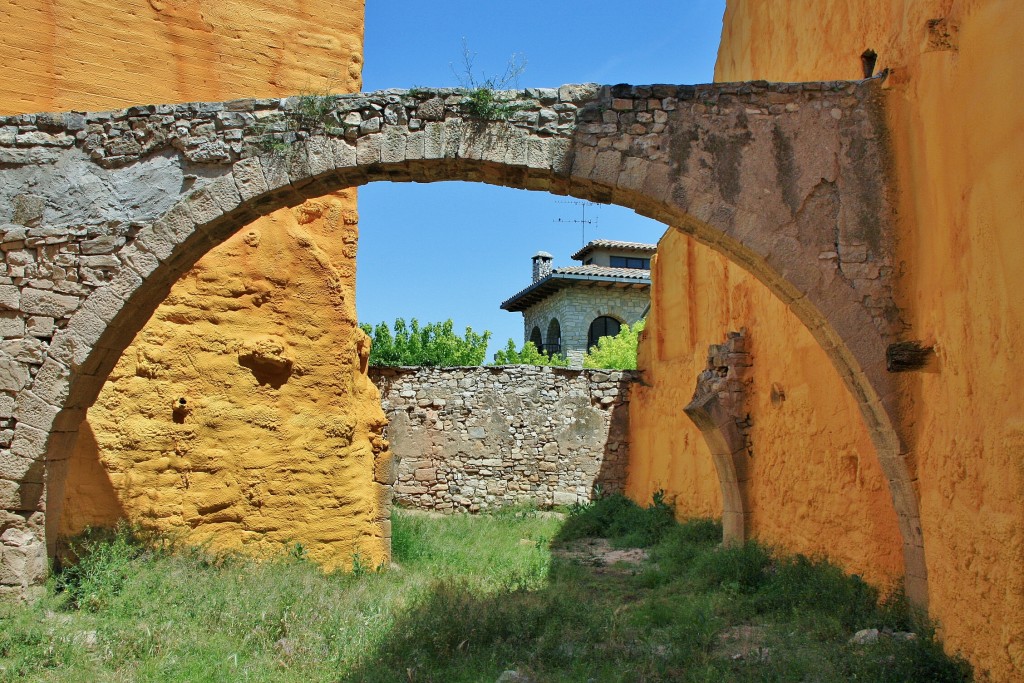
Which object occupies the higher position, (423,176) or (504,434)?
(423,176)

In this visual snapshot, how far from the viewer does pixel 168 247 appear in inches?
207

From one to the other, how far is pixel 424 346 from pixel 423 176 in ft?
63.9

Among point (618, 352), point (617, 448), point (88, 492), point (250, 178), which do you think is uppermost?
point (618, 352)

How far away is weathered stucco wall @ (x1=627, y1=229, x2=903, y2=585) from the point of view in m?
5.99

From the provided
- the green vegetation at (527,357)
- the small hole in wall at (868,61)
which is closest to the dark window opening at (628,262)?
the green vegetation at (527,357)

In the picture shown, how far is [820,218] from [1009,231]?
4.95ft

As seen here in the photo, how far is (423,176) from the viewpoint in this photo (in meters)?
5.50

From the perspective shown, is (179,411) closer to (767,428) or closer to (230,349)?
(230,349)

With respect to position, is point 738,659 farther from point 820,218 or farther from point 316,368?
point 316,368

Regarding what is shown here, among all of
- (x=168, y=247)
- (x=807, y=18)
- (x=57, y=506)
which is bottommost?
(x=57, y=506)

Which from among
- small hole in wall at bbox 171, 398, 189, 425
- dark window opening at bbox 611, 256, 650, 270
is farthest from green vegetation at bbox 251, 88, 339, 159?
dark window opening at bbox 611, 256, 650, 270

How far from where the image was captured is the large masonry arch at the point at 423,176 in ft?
16.6

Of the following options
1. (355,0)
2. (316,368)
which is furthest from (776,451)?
(355,0)

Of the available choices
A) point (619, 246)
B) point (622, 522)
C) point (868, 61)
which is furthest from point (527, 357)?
point (868, 61)
